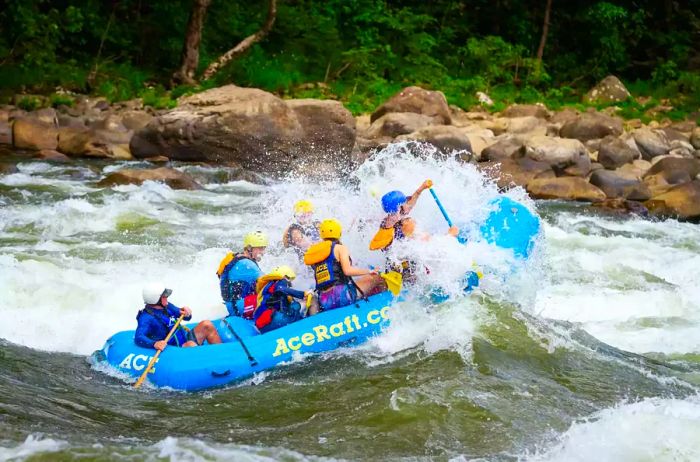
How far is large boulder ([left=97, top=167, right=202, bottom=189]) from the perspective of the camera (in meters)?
12.6

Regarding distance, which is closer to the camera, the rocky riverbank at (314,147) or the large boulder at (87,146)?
the rocky riverbank at (314,147)

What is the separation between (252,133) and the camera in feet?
47.6

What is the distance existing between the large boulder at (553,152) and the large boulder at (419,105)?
10.5 feet

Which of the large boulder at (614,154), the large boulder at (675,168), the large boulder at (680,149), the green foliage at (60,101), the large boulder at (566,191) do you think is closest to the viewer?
the large boulder at (566,191)

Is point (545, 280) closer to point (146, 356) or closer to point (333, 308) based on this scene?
point (333, 308)

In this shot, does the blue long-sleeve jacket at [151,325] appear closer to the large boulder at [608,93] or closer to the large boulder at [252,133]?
the large boulder at [252,133]

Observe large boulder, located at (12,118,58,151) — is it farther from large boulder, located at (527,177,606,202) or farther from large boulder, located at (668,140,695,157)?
large boulder, located at (668,140,695,157)

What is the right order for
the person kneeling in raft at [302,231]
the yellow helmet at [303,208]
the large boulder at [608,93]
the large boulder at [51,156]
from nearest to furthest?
1. the person kneeling in raft at [302,231]
2. the yellow helmet at [303,208]
3. the large boulder at [51,156]
4. the large boulder at [608,93]

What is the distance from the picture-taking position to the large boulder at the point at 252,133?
14.6 metres

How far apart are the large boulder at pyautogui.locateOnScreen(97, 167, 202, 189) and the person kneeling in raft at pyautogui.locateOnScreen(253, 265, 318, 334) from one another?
254 inches

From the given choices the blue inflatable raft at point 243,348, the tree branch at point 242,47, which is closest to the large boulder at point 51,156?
the tree branch at point 242,47

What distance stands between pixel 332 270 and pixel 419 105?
11.9 metres

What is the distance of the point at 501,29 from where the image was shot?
26000mm

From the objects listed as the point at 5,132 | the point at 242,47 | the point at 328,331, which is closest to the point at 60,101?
the point at 5,132
